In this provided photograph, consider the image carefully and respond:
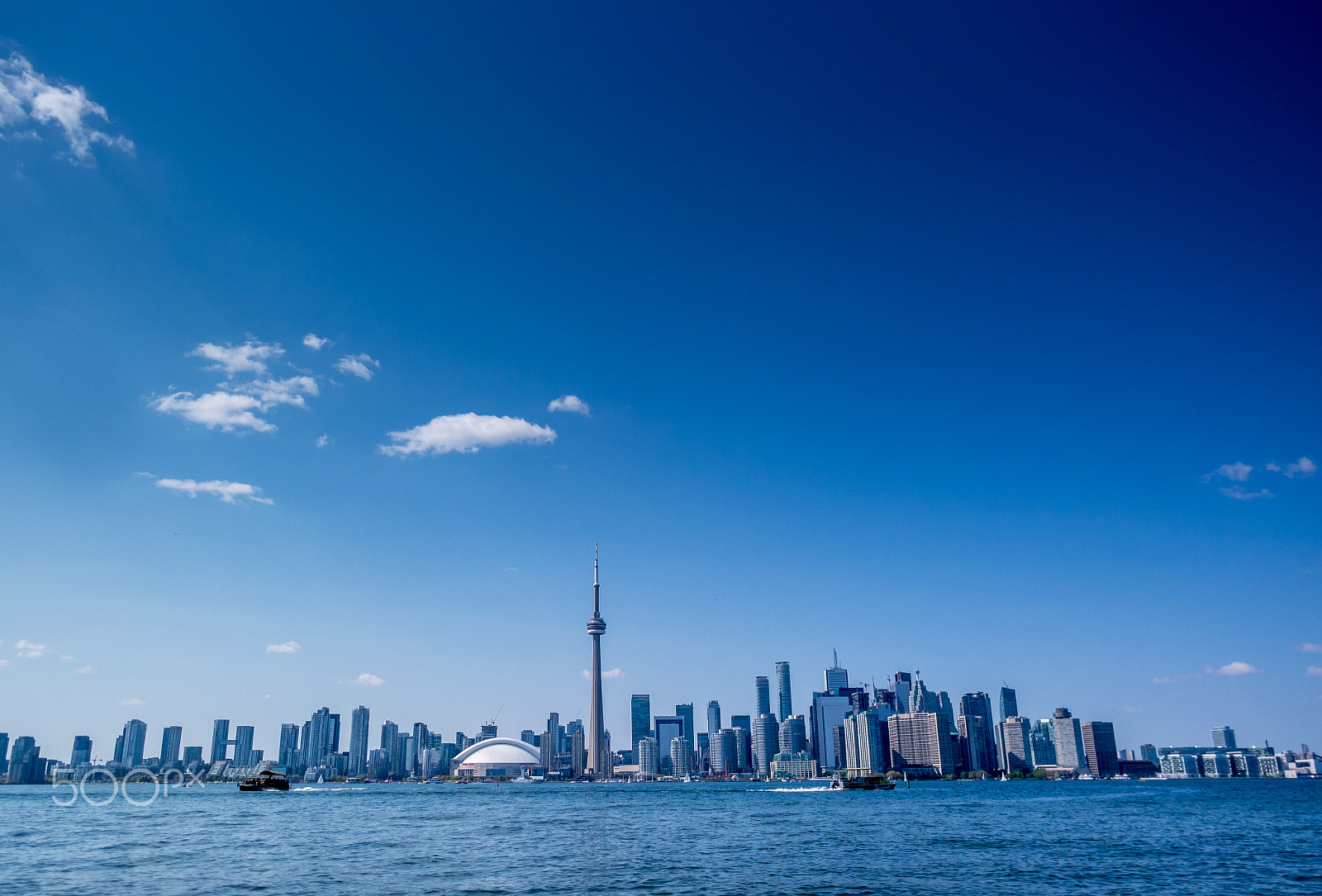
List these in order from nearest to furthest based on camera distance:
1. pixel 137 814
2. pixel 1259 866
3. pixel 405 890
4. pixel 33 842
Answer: pixel 405 890 < pixel 1259 866 < pixel 33 842 < pixel 137 814

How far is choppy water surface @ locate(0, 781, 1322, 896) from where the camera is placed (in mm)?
49125

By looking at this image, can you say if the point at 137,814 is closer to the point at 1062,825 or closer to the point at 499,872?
the point at 499,872

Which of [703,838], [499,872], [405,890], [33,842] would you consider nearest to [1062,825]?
[703,838]

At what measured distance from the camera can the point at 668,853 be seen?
65312mm

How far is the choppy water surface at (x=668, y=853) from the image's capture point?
49125mm

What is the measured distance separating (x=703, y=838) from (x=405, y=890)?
38.2 m

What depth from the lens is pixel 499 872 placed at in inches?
2112

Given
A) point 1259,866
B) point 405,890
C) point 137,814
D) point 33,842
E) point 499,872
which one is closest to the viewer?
point 405,890

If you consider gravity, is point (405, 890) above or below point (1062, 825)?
above

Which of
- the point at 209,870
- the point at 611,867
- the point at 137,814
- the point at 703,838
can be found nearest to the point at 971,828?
the point at 703,838

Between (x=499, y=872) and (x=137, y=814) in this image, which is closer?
(x=499, y=872)

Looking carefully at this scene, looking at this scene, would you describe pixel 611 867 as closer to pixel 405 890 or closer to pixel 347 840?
pixel 405 890

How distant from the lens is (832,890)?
4675 centimetres

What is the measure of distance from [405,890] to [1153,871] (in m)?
47.8
